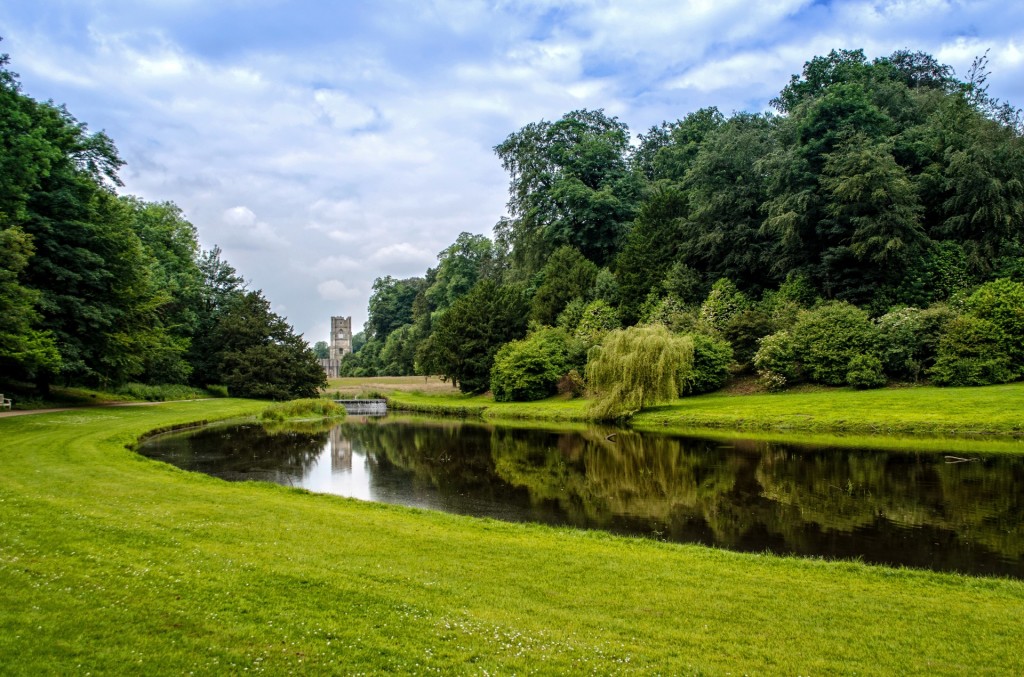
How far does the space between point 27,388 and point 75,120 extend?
13621 mm

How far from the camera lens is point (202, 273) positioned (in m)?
55.8

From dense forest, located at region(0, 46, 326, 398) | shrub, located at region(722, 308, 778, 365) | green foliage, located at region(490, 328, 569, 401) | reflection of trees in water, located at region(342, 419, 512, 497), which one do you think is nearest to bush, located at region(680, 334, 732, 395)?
shrub, located at region(722, 308, 778, 365)

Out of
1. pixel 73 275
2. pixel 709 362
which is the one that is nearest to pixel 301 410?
pixel 73 275

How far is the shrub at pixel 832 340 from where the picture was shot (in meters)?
32.0

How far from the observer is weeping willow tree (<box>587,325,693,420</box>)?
98.3ft

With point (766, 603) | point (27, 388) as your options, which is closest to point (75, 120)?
point (27, 388)

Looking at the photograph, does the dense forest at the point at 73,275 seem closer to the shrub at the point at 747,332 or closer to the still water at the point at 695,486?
the still water at the point at 695,486

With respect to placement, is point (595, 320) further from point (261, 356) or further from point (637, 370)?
point (261, 356)

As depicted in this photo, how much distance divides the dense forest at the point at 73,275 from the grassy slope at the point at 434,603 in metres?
18.5

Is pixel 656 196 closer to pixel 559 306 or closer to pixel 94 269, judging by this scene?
pixel 559 306

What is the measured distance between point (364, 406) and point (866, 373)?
38870 mm

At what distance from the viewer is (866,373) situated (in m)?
30.7

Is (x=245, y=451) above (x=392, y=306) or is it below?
below

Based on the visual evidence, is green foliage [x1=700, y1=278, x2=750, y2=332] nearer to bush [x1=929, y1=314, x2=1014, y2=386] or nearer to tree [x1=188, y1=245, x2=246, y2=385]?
bush [x1=929, y1=314, x2=1014, y2=386]
